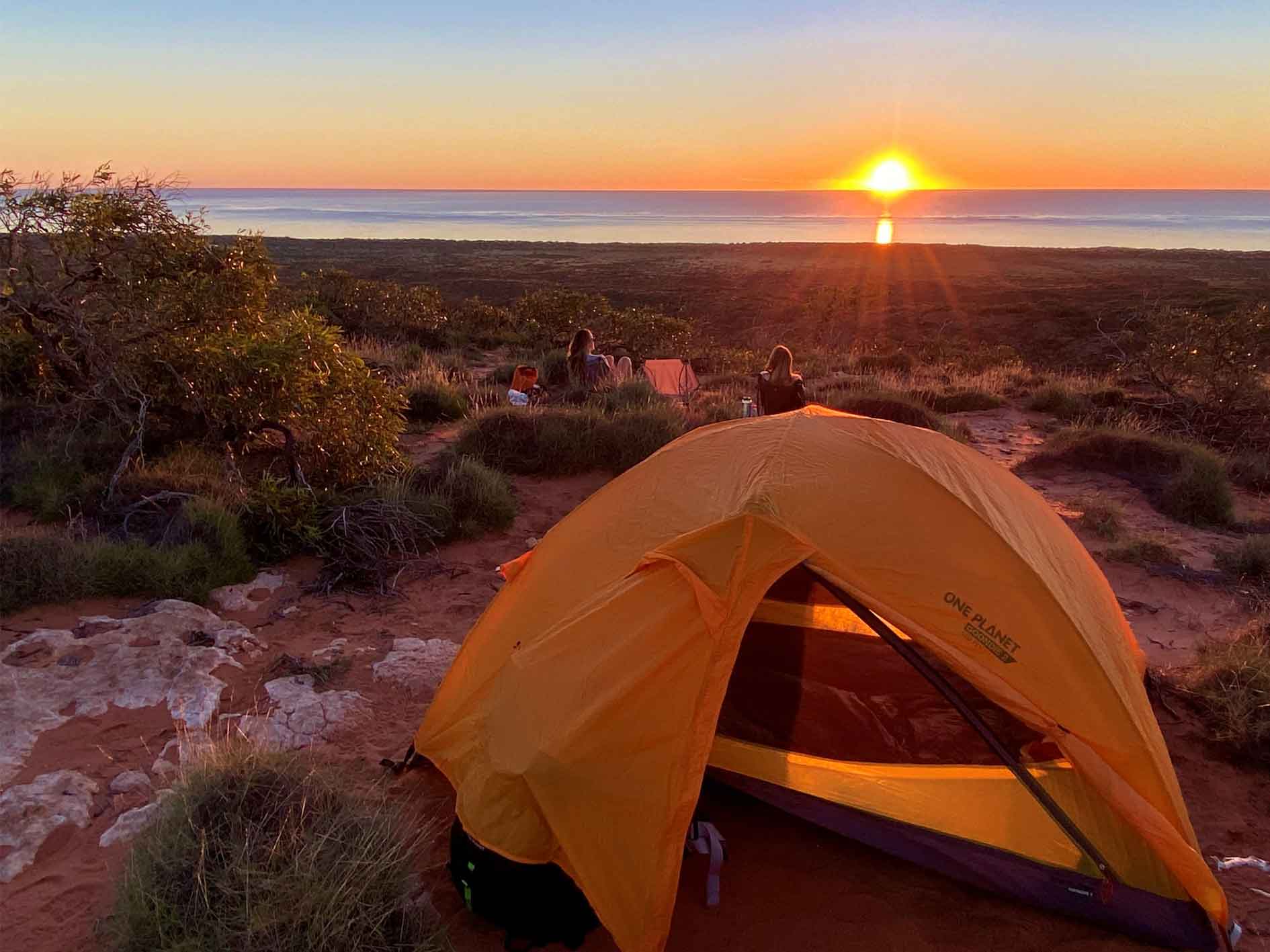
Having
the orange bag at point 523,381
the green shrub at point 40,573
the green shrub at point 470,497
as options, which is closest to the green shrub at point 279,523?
the green shrub at point 470,497

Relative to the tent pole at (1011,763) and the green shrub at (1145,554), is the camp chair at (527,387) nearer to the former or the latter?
the green shrub at (1145,554)

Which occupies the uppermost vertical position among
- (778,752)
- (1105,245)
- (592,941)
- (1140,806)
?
(1105,245)

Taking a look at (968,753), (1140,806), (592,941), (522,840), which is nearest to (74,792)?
(522,840)

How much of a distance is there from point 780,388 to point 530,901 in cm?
650

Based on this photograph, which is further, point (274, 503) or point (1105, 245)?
point (1105, 245)

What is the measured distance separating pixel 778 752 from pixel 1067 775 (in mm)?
1279

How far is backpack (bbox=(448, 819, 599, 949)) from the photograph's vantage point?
3.09m

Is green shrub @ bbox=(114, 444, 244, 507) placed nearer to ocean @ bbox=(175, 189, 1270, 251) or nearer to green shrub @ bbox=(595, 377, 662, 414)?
green shrub @ bbox=(595, 377, 662, 414)

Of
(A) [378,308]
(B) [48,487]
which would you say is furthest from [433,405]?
(A) [378,308]

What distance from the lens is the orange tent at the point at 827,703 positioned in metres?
3.01

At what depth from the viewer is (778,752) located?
3.96 m

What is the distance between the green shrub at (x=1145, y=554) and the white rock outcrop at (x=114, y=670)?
6.94 meters

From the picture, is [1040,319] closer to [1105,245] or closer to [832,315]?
[832,315]

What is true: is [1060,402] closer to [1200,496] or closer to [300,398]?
[1200,496]
